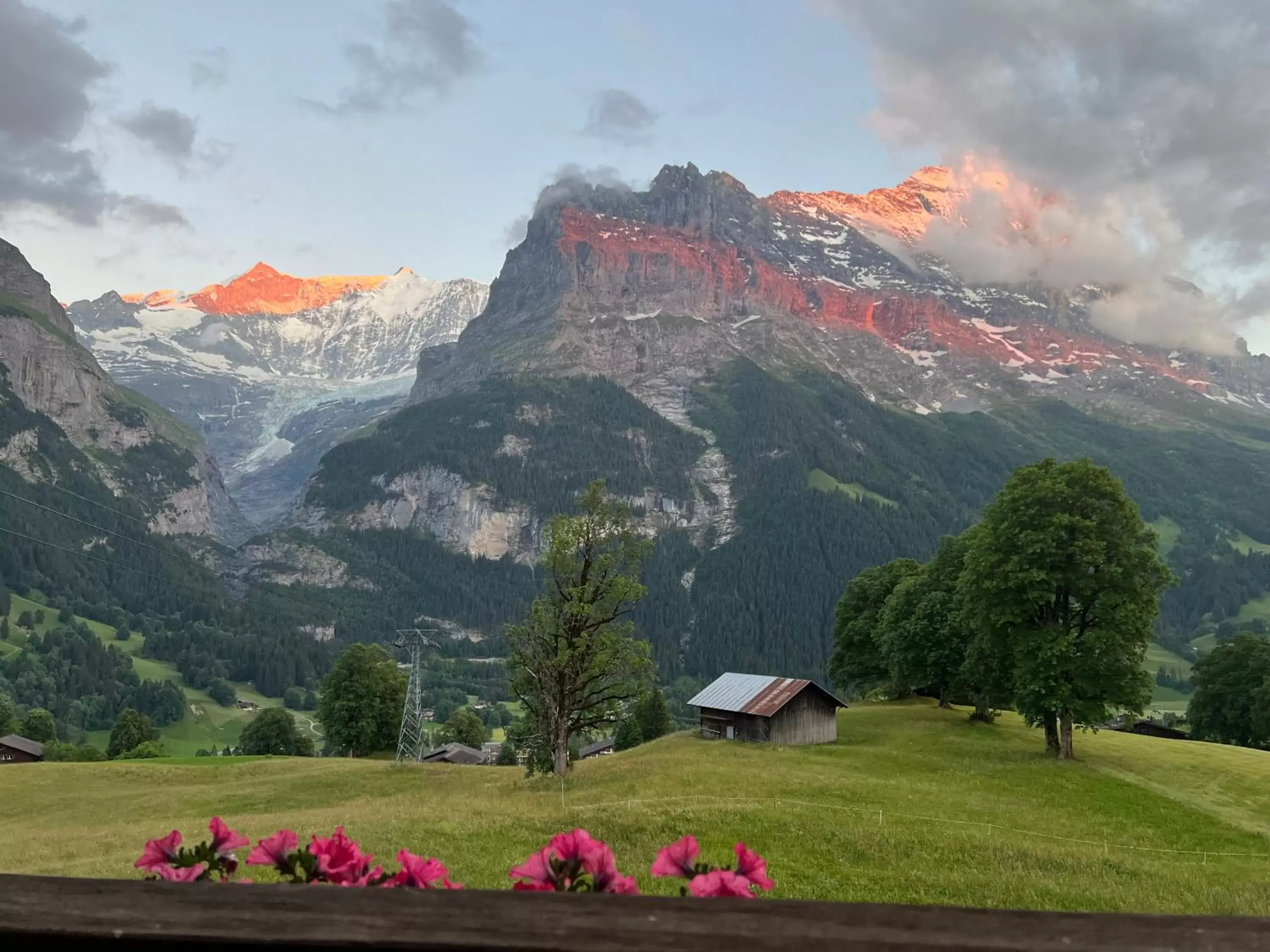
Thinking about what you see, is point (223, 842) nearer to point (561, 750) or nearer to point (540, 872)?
point (540, 872)

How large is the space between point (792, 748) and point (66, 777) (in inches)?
1878

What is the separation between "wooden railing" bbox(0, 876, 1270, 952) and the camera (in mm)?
2143

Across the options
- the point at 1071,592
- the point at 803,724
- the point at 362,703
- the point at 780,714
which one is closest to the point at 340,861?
the point at 1071,592

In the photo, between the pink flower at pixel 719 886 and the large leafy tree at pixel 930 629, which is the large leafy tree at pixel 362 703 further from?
the pink flower at pixel 719 886

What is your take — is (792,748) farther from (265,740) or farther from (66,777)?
(265,740)

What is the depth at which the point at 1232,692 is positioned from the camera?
8562 centimetres

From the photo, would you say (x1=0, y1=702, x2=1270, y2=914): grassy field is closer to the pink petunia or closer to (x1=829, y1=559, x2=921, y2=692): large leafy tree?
the pink petunia

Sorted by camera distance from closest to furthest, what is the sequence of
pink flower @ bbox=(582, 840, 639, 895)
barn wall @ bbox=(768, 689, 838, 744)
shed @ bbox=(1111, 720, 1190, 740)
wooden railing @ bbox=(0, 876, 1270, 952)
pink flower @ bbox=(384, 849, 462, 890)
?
wooden railing @ bbox=(0, 876, 1270, 952) → pink flower @ bbox=(582, 840, 639, 895) → pink flower @ bbox=(384, 849, 462, 890) → barn wall @ bbox=(768, 689, 838, 744) → shed @ bbox=(1111, 720, 1190, 740)

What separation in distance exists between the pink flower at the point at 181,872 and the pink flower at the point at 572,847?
1.44 metres

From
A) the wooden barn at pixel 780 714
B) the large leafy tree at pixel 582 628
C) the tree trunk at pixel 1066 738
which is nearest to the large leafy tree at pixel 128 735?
the wooden barn at pixel 780 714

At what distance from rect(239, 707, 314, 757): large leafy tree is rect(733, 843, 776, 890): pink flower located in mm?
122132

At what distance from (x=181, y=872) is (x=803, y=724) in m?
66.8

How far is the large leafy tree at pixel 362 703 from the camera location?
88.6 meters

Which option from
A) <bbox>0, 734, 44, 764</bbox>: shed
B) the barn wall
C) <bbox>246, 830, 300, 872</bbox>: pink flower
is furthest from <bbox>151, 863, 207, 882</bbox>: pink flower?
<bbox>0, 734, 44, 764</bbox>: shed
